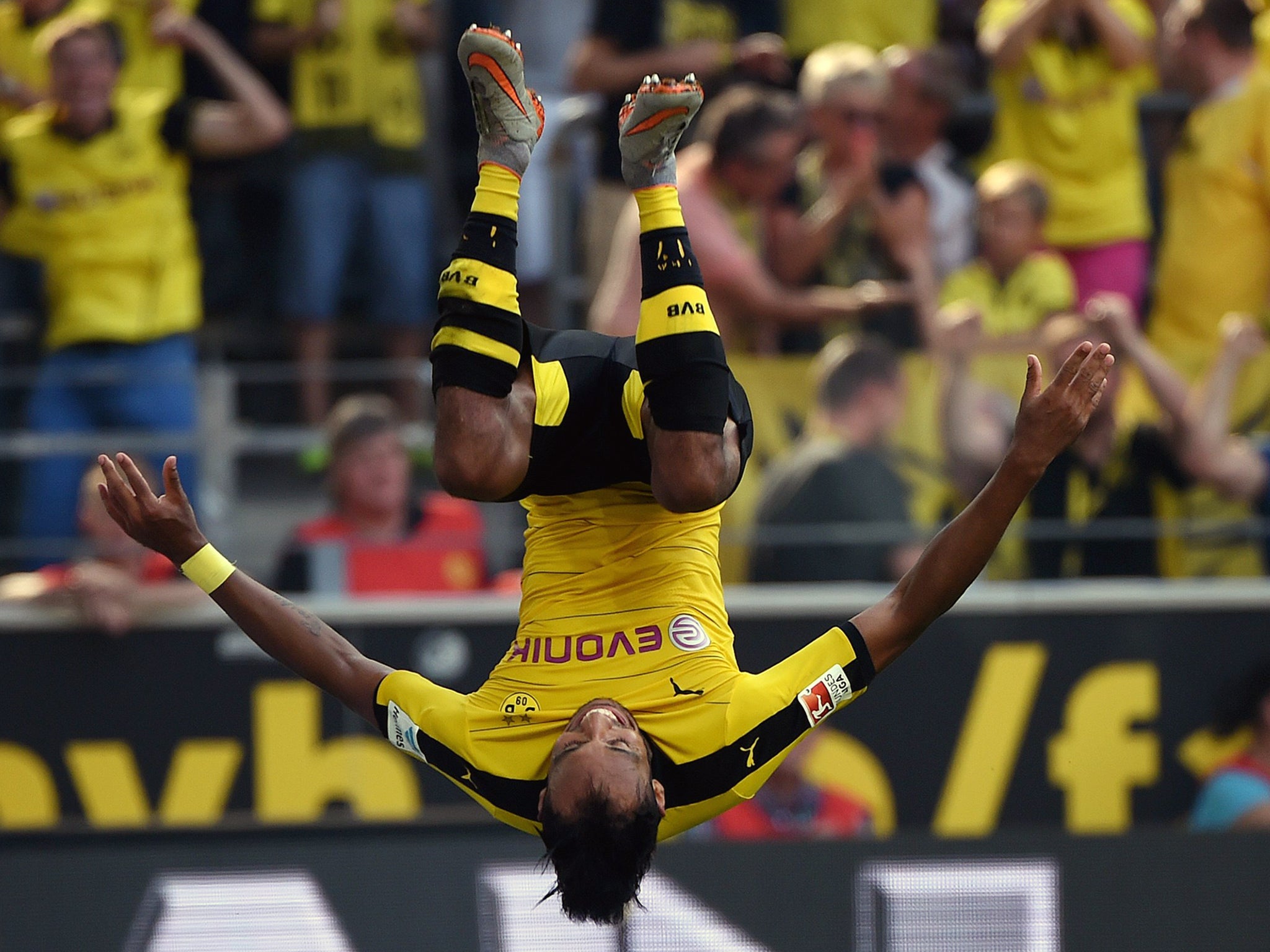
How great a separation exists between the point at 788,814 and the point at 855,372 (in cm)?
169

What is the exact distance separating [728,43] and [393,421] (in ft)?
7.95

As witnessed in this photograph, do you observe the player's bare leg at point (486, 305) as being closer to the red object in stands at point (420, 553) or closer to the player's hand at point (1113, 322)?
the red object in stands at point (420, 553)

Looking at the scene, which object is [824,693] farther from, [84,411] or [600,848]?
[84,411]

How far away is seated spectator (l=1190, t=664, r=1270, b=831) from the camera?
7.27 m

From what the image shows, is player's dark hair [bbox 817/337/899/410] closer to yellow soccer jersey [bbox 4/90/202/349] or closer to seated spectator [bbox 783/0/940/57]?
seated spectator [bbox 783/0/940/57]

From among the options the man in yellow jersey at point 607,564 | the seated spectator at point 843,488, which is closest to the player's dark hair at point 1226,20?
the seated spectator at point 843,488

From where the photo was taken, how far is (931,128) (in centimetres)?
832

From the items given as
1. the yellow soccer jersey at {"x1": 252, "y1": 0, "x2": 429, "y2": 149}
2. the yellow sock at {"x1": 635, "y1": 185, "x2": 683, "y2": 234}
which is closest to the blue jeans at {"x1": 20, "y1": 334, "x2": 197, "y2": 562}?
the yellow soccer jersey at {"x1": 252, "y1": 0, "x2": 429, "y2": 149}

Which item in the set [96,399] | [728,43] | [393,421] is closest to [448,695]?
[393,421]

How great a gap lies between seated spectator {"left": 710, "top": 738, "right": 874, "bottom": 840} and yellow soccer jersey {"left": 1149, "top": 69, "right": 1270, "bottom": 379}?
2457 millimetres

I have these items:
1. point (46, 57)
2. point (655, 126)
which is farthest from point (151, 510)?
point (46, 57)

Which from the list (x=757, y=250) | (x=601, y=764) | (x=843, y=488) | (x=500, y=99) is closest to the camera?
(x=601, y=764)

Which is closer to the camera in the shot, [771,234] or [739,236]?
[739,236]

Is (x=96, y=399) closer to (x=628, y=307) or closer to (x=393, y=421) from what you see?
(x=393, y=421)
